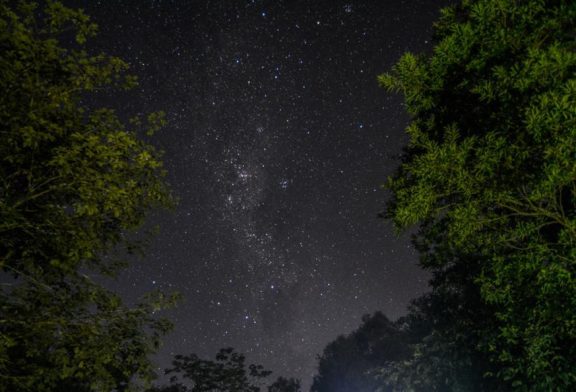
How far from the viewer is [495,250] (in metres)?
6.52

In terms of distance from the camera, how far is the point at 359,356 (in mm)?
67875

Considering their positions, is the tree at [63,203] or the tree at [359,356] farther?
the tree at [359,356]

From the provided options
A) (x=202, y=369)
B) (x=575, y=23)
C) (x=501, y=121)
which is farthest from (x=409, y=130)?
(x=202, y=369)

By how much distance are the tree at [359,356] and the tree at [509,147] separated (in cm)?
5927

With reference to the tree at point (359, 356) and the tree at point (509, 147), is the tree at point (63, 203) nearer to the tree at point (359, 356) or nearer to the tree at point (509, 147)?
the tree at point (509, 147)

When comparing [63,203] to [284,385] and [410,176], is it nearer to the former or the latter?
[410,176]

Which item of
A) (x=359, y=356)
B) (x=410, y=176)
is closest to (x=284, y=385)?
(x=359, y=356)

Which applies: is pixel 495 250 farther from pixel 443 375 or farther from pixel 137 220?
pixel 443 375

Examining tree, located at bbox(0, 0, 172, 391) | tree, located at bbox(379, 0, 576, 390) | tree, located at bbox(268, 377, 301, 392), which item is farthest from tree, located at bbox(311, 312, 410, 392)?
tree, located at bbox(0, 0, 172, 391)

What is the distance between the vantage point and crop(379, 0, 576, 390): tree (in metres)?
4.96

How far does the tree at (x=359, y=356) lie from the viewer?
63406mm

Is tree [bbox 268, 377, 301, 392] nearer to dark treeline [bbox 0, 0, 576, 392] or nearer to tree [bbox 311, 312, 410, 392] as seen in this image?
tree [bbox 311, 312, 410, 392]

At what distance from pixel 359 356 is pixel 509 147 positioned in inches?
2775

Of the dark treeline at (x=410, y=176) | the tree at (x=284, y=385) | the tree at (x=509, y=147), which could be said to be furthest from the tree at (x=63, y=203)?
the tree at (x=284, y=385)
